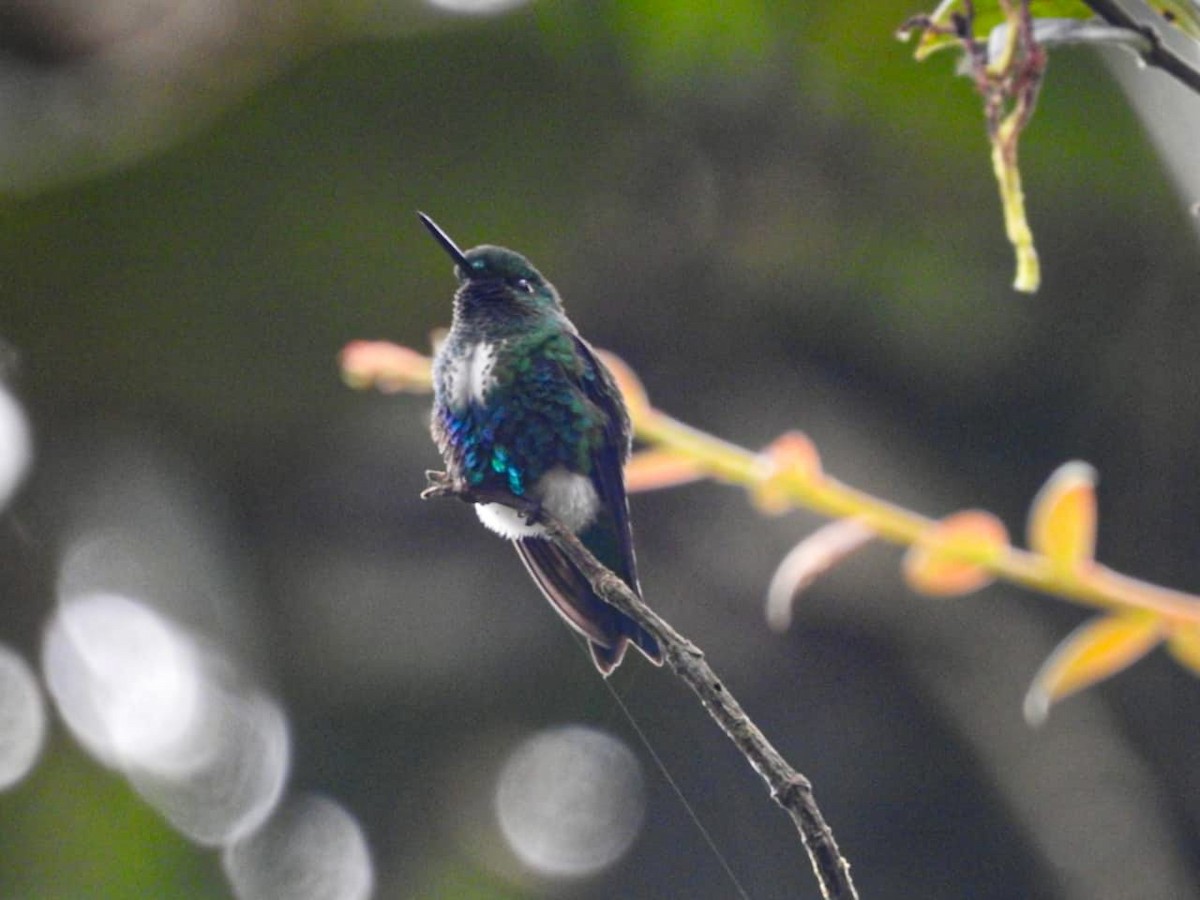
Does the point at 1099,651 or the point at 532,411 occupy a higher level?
the point at 1099,651

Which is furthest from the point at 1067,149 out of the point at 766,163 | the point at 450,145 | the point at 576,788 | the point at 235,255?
the point at 235,255

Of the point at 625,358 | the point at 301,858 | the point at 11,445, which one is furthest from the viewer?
the point at 625,358

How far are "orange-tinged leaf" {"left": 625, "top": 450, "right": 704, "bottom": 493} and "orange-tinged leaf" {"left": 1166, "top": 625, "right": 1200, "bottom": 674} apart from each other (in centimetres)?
22

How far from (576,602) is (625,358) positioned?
4.53 ft

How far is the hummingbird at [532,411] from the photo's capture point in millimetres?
749

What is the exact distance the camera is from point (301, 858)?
1.44 meters

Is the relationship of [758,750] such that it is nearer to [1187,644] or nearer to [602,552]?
[1187,644]

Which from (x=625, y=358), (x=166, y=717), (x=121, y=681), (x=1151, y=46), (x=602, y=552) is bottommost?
(x=166, y=717)

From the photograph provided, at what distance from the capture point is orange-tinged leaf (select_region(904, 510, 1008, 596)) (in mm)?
573

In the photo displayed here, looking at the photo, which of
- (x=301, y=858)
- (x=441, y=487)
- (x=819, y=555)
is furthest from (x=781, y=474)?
(x=301, y=858)

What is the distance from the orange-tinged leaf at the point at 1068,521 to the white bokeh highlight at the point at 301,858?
90cm

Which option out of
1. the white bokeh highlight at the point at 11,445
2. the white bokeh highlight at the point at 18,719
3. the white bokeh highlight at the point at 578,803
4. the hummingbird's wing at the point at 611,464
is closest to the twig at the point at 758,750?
the hummingbird's wing at the point at 611,464

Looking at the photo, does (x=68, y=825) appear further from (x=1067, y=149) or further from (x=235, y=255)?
(x=1067, y=149)

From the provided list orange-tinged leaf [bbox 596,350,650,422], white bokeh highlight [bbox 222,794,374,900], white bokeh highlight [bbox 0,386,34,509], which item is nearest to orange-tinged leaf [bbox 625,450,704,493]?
orange-tinged leaf [bbox 596,350,650,422]
